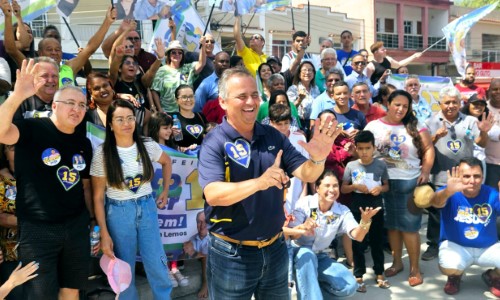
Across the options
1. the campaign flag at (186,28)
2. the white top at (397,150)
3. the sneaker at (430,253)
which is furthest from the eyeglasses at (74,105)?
the campaign flag at (186,28)

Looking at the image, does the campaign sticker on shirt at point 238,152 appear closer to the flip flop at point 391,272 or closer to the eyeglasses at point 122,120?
the eyeglasses at point 122,120

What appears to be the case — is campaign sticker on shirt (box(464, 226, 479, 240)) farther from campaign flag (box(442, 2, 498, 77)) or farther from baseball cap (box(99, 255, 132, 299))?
campaign flag (box(442, 2, 498, 77))

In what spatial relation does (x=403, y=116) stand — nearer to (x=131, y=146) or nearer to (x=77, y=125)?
(x=131, y=146)

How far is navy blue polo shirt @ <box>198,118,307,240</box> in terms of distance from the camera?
7.97 feet

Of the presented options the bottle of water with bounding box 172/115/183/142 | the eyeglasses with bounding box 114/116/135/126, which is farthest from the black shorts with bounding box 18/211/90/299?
the bottle of water with bounding box 172/115/183/142

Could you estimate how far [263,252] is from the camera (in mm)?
2582

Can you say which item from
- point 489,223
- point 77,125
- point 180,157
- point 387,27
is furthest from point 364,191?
point 387,27

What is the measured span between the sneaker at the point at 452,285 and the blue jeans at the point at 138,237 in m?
2.75

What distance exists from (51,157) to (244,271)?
1.49 m

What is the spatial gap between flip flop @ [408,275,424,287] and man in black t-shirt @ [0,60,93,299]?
3193 mm

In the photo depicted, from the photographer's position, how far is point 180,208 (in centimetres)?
430

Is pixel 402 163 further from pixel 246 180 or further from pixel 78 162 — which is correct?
pixel 78 162

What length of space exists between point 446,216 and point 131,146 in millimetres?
3180

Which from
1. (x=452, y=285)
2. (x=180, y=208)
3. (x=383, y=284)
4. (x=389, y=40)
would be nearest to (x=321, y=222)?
(x=383, y=284)
